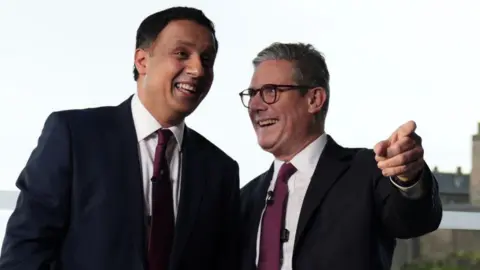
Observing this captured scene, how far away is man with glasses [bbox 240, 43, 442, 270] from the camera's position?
1894mm

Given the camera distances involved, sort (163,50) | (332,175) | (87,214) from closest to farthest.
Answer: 1. (87,214)
2. (163,50)
3. (332,175)

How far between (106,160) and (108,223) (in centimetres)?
15

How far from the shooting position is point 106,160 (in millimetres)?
1644

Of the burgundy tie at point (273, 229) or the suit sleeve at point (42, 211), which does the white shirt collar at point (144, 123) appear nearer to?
the suit sleeve at point (42, 211)

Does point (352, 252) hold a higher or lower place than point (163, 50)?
lower

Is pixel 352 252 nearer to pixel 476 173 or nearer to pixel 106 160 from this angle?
pixel 106 160

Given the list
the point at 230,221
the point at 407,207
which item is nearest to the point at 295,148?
the point at 230,221

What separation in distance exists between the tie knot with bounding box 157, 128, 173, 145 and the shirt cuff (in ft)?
1.89

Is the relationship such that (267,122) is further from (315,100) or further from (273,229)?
(273,229)

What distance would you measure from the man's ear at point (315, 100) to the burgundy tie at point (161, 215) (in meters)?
0.69

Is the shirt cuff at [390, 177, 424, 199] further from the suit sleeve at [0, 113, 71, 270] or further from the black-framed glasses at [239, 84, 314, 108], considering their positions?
the suit sleeve at [0, 113, 71, 270]

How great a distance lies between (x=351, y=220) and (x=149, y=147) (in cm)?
61

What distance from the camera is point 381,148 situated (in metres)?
1.55

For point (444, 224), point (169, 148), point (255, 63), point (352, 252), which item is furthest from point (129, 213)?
point (444, 224)
